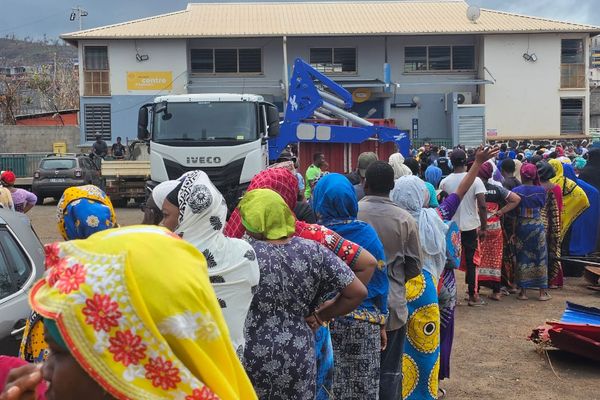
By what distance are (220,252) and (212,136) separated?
10.8 metres

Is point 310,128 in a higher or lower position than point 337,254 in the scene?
higher

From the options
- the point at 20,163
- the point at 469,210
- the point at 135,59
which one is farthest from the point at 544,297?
the point at 135,59

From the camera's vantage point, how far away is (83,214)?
4145 millimetres

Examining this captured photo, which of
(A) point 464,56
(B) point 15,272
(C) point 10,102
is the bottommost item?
(B) point 15,272

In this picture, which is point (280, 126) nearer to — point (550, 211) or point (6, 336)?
point (550, 211)

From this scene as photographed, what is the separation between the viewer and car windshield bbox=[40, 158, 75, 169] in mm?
24016

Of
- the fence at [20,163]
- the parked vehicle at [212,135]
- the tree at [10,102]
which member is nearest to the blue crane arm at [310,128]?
the parked vehicle at [212,135]

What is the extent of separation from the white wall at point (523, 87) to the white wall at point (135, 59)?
14610mm

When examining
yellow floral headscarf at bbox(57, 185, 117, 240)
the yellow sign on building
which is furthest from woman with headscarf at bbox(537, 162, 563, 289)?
the yellow sign on building

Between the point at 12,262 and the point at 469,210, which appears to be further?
the point at 469,210

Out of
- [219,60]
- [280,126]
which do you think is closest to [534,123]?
[219,60]

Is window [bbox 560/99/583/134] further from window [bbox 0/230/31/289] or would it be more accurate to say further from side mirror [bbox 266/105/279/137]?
window [bbox 0/230/31/289]

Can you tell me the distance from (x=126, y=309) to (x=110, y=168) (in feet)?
70.7

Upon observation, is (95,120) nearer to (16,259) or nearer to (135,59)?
(135,59)
